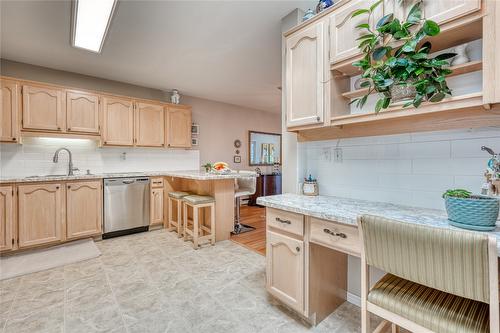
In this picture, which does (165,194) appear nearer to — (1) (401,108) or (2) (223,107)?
(2) (223,107)

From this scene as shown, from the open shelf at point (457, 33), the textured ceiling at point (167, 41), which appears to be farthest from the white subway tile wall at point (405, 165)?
the textured ceiling at point (167, 41)

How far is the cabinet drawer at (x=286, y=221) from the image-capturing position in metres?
1.55

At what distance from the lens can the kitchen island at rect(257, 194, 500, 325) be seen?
4.39 ft

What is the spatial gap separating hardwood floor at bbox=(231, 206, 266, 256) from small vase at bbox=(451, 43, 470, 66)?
249 cm

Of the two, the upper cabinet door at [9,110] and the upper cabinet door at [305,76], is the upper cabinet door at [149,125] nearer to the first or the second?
the upper cabinet door at [9,110]

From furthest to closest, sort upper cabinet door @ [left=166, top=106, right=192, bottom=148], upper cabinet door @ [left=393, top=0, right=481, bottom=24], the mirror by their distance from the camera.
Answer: the mirror → upper cabinet door @ [left=166, top=106, right=192, bottom=148] → upper cabinet door @ [left=393, top=0, right=481, bottom=24]

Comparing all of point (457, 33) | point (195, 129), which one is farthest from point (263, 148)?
point (457, 33)

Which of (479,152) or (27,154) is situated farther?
(27,154)

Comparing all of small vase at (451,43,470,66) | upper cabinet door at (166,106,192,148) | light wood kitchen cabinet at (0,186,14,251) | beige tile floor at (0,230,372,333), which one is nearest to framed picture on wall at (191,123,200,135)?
upper cabinet door at (166,106,192,148)

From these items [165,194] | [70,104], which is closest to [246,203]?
[165,194]

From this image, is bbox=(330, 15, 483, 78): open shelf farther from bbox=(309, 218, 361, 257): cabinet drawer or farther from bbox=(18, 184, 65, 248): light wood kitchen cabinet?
bbox=(18, 184, 65, 248): light wood kitchen cabinet

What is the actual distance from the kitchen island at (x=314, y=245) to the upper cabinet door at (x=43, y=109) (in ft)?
10.5

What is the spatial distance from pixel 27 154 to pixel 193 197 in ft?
7.99

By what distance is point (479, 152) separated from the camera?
128cm
